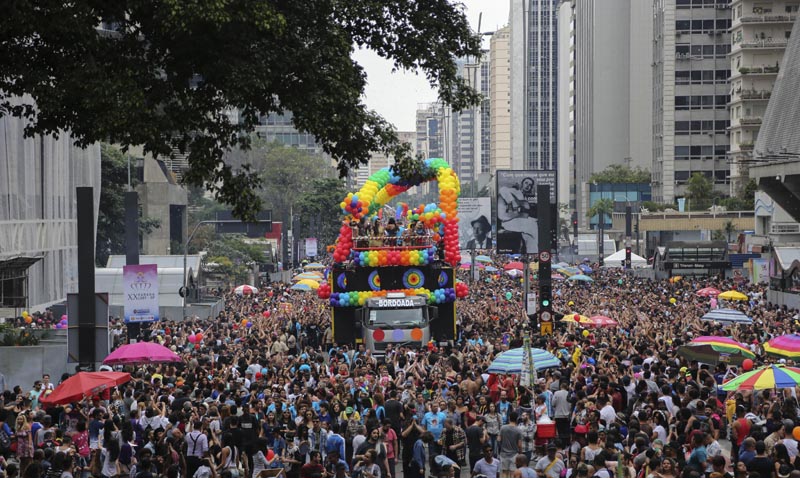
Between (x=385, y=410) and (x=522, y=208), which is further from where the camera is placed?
(x=522, y=208)

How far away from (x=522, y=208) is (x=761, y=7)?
4291cm

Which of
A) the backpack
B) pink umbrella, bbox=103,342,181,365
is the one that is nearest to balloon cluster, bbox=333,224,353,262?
pink umbrella, bbox=103,342,181,365

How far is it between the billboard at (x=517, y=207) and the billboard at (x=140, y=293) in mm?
29018

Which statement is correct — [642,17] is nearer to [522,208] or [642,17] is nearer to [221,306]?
[522,208]

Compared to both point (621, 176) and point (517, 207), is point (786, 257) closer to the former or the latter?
point (517, 207)

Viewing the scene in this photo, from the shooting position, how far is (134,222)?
33906mm

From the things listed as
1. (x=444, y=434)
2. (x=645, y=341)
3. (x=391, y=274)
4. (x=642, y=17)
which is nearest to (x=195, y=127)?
(x=444, y=434)

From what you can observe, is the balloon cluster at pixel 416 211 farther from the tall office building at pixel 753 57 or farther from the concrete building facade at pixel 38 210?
the tall office building at pixel 753 57

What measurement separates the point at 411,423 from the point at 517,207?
1604 inches

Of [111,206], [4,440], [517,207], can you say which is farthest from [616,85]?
[4,440]

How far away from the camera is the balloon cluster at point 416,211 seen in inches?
1529

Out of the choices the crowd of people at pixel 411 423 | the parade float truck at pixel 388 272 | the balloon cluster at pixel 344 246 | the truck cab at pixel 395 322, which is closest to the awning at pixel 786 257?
the parade float truck at pixel 388 272

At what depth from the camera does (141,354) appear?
22938 mm

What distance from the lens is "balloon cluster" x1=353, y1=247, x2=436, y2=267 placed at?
37.8 metres
